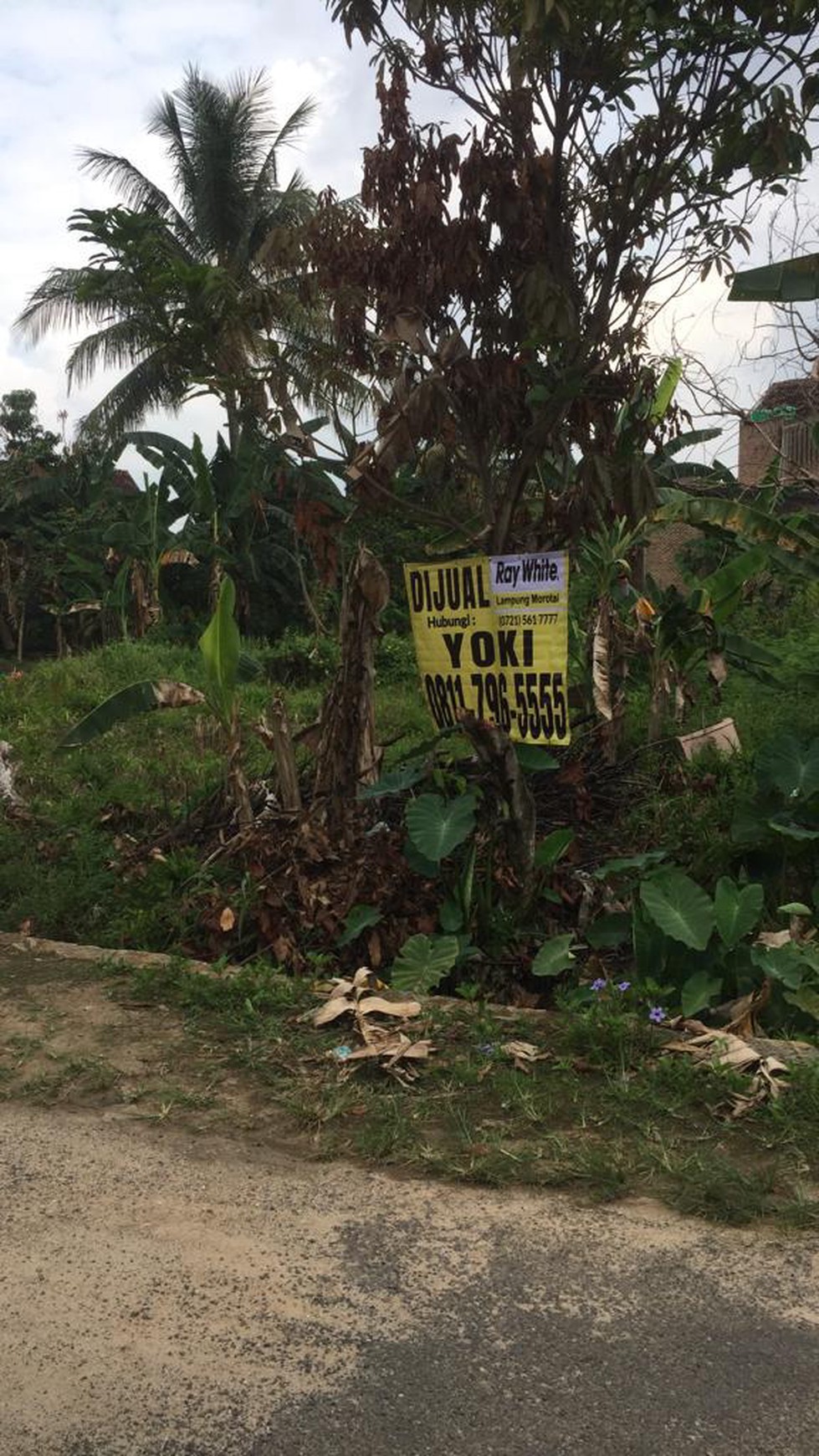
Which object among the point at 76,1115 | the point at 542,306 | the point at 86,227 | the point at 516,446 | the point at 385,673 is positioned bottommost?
the point at 76,1115

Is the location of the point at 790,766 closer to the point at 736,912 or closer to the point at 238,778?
the point at 736,912

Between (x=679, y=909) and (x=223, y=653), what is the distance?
2586 millimetres

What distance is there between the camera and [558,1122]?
3.55 metres

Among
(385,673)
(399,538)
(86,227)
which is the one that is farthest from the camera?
(399,538)

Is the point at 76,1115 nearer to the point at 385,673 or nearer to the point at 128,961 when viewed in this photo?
the point at 128,961

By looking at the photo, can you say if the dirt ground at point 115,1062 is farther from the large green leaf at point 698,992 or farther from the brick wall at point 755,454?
the brick wall at point 755,454

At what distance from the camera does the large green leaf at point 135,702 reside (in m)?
6.41

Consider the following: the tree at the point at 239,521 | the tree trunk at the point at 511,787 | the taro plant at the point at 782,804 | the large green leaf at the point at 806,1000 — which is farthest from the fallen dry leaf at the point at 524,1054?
the tree at the point at 239,521

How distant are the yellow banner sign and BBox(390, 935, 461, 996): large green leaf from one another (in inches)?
43.4

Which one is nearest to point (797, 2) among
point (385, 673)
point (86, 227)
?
point (86, 227)

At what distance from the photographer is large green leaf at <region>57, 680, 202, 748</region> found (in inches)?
252

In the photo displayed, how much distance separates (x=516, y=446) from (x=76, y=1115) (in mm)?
3531

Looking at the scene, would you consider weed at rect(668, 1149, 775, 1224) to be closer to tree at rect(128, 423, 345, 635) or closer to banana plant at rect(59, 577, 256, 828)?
banana plant at rect(59, 577, 256, 828)

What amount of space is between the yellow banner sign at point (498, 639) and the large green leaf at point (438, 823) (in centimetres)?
42
